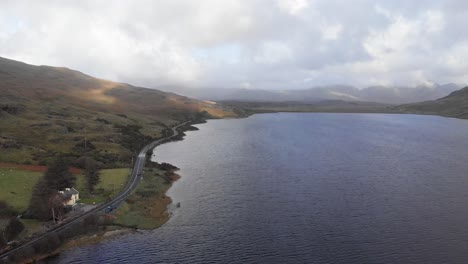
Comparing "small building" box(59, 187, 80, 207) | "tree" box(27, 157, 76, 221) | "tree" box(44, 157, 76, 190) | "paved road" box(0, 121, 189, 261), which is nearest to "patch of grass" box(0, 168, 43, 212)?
"tree" box(27, 157, 76, 221)

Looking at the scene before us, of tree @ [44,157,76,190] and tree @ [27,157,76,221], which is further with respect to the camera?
tree @ [44,157,76,190]

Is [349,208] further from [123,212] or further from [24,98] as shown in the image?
[24,98]

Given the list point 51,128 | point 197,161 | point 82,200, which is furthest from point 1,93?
point 82,200

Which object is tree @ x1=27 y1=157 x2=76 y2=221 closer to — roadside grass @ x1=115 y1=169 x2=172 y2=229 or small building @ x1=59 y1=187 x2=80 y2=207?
small building @ x1=59 y1=187 x2=80 y2=207

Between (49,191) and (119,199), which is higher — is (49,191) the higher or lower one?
the higher one

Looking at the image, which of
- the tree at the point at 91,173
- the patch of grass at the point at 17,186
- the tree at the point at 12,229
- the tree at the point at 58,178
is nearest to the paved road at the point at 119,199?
the tree at the point at 12,229

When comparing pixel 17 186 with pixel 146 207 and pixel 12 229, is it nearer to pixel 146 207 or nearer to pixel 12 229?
pixel 12 229

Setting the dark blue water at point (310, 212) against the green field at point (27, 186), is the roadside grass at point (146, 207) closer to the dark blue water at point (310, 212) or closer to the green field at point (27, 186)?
the dark blue water at point (310, 212)

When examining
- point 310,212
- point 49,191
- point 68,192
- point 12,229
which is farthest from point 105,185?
point 310,212
